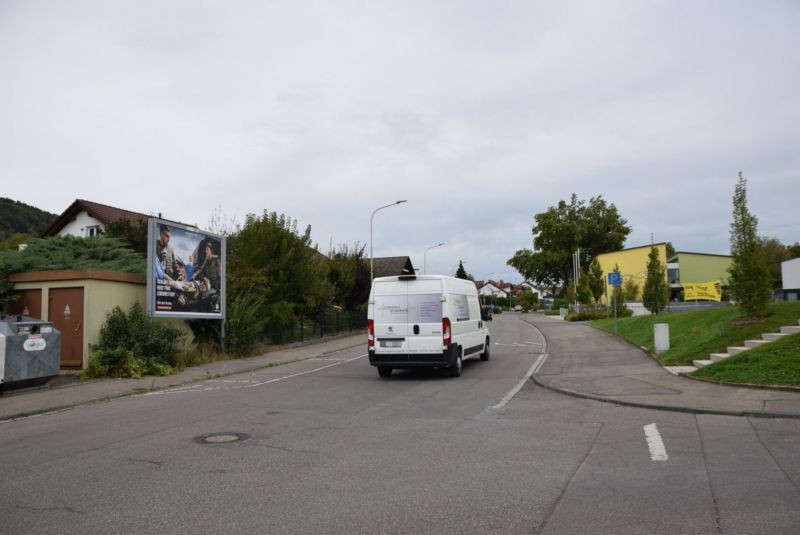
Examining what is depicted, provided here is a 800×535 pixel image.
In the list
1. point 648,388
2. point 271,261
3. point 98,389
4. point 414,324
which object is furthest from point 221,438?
point 271,261

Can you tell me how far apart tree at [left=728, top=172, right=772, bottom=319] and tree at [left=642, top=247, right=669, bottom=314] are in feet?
43.8

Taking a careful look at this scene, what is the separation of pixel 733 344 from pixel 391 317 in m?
8.20

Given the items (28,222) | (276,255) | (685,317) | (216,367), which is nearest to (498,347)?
(685,317)

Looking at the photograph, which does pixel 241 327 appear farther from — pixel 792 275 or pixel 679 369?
pixel 792 275

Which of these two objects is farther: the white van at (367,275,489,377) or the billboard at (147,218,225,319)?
the billboard at (147,218,225,319)

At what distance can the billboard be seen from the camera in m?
16.8

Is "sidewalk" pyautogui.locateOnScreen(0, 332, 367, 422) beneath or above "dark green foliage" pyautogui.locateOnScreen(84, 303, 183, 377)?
beneath

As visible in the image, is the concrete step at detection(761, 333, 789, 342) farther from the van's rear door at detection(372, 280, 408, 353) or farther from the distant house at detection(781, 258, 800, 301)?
the distant house at detection(781, 258, 800, 301)

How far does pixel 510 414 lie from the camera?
986 centimetres

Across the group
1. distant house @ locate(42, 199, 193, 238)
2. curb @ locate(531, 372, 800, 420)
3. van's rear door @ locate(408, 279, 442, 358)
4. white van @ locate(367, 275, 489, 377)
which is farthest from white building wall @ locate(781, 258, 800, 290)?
distant house @ locate(42, 199, 193, 238)

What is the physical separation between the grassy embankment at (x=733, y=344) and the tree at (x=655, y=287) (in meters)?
5.93

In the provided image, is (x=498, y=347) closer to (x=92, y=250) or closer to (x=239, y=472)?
(x=92, y=250)

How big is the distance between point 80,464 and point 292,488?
2.69 meters

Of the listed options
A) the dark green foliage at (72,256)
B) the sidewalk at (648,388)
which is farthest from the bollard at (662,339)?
the dark green foliage at (72,256)
